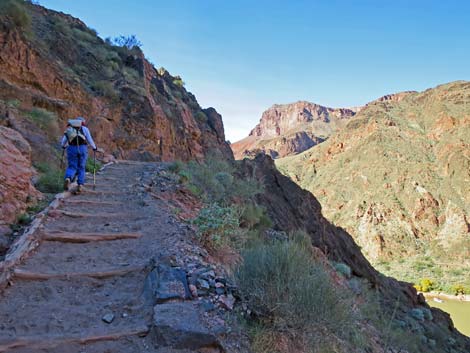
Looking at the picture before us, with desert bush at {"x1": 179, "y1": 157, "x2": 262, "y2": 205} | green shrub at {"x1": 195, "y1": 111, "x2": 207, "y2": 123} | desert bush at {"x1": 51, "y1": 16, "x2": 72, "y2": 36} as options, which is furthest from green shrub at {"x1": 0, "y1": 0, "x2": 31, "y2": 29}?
green shrub at {"x1": 195, "y1": 111, "x2": 207, "y2": 123}

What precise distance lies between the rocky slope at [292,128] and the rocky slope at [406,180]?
114ft

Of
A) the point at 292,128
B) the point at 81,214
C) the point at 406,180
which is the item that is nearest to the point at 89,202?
the point at 81,214

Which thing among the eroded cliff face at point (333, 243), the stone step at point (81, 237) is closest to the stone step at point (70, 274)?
the stone step at point (81, 237)

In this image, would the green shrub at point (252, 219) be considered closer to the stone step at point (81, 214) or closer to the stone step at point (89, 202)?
the stone step at point (89, 202)

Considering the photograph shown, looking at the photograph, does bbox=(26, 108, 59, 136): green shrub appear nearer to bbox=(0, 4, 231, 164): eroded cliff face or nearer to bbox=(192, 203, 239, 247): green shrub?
bbox=(0, 4, 231, 164): eroded cliff face

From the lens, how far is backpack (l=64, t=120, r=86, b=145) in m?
6.02

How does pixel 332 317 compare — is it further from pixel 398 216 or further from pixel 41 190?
pixel 398 216

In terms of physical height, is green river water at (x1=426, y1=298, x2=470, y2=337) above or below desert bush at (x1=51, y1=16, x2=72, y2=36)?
below

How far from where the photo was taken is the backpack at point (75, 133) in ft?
19.7

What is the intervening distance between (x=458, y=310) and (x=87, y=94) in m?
39.7

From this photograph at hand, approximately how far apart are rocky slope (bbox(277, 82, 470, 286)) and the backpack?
4619 centimetres

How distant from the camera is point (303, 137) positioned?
4520 inches

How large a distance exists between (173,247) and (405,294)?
15.9m

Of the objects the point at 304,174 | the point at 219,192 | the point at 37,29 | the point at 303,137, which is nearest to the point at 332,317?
the point at 219,192
